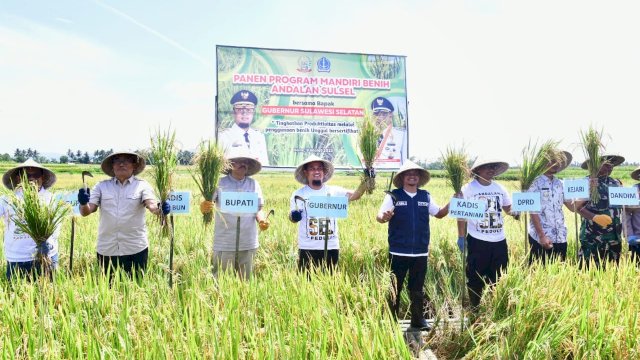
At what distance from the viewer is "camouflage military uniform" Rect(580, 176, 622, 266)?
498 cm

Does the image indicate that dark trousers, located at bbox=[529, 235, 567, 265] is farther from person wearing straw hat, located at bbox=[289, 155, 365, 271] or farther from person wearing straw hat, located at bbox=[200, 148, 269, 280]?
person wearing straw hat, located at bbox=[200, 148, 269, 280]

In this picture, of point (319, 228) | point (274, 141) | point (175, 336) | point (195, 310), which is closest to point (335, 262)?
point (319, 228)

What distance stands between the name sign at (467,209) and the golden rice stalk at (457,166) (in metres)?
1.24

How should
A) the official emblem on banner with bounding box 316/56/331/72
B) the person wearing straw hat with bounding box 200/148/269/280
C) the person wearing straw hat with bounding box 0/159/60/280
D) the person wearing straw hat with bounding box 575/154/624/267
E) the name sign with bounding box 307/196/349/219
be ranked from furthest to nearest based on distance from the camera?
1. the official emblem on banner with bounding box 316/56/331/72
2. the person wearing straw hat with bounding box 575/154/624/267
3. the person wearing straw hat with bounding box 200/148/269/280
4. the person wearing straw hat with bounding box 0/159/60/280
5. the name sign with bounding box 307/196/349/219

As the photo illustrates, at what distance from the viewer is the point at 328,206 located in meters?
3.65

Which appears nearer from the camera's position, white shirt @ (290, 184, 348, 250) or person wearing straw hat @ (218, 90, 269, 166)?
white shirt @ (290, 184, 348, 250)

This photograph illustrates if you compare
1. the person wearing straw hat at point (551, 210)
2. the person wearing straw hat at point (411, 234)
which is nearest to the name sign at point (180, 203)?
the person wearing straw hat at point (411, 234)

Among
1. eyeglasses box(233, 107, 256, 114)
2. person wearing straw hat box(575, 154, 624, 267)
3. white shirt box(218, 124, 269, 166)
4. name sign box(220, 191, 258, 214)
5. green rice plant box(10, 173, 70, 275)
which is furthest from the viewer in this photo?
eyeglasses box(233, 107, 256, 114)

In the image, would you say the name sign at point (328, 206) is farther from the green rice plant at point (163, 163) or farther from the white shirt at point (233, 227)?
the green rice plant at point (163, 163)

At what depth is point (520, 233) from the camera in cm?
677

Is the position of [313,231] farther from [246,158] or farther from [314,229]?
[246,158]

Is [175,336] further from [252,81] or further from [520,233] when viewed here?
[252,81]

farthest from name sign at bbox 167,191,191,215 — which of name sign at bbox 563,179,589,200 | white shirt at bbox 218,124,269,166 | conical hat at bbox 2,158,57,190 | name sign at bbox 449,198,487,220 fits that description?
white shirt at bbox 218,124,269,166

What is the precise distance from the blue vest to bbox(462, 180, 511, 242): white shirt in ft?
1.93
